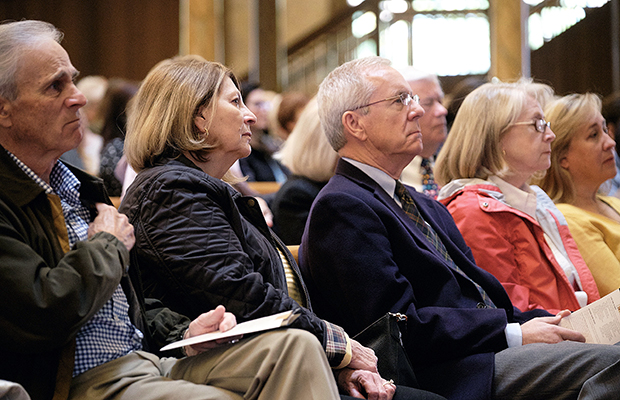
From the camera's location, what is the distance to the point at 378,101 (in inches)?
93.4

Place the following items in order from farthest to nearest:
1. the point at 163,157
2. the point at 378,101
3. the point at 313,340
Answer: the point at 378,101 < the point at 163,157 < the point at 313,340

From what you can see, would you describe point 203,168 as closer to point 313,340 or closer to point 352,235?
point 352,235

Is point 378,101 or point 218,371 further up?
point 378,101

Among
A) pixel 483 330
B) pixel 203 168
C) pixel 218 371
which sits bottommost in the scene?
pixel 483 330

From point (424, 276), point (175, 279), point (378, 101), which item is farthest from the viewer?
point (378, 101)

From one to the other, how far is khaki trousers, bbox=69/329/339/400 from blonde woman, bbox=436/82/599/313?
1.25m

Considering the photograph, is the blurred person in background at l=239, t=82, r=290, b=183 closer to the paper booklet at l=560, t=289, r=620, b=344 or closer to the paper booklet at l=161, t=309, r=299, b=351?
the paper booklet at l=560, t=289, r=620, b=344

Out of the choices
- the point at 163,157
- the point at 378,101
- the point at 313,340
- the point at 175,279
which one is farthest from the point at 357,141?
the point at 313,340

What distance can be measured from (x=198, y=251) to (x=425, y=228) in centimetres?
89

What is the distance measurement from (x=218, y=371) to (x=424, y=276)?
84 cm

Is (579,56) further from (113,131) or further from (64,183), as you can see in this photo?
(64,183)

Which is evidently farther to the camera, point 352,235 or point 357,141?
point 357,141

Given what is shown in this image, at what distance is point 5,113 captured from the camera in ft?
5.04

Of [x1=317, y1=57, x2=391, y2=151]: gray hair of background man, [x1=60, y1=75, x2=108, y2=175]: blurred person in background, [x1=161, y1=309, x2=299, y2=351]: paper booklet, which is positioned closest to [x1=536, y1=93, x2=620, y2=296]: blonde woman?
[x1=317, y1=57, x2=391, y2=151]: gray hair of background man
